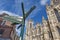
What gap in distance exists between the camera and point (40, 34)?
54344 mm

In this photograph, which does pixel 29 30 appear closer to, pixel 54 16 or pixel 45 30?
pixel 45 30

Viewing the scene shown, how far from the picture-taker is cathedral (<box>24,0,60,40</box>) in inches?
1896

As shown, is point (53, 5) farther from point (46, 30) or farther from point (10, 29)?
point (10, 29)

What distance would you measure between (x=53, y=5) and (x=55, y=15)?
18.2 feet

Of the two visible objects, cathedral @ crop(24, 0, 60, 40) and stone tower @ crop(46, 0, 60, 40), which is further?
cathedral @ crop(24, 0, 60, 40)

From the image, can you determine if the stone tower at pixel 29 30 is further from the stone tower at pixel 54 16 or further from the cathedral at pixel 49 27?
the stone tower at pixel 54 16

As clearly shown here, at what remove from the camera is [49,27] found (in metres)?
51.4

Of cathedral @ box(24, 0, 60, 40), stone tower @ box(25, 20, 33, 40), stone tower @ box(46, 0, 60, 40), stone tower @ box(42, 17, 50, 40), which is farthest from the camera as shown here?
stone tower @ box(25, 20, 33, 40)

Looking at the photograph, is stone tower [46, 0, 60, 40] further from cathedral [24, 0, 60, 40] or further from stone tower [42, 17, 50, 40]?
stone tower [42, 17, 50, 40]

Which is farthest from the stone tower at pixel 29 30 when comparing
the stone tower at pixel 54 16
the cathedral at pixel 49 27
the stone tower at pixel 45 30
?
the stone tower at pixel 54 16

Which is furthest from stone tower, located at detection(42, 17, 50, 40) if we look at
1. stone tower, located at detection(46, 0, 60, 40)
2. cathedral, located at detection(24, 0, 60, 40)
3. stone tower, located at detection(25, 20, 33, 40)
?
stone tower, located at detection(25, 20, 33, 40)

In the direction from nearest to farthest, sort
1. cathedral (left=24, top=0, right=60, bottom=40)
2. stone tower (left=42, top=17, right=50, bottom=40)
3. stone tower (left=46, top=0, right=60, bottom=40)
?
stone tower (left=46, top=0, right=60, bottom=40), cathedral (left=24, top=0, right=60, bottom=40), stone tower (left=42, top=17, right=50, bottom=40)

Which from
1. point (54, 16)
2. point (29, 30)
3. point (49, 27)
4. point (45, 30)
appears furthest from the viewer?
point (29, 30)

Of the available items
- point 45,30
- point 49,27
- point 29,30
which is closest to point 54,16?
point 49,27
